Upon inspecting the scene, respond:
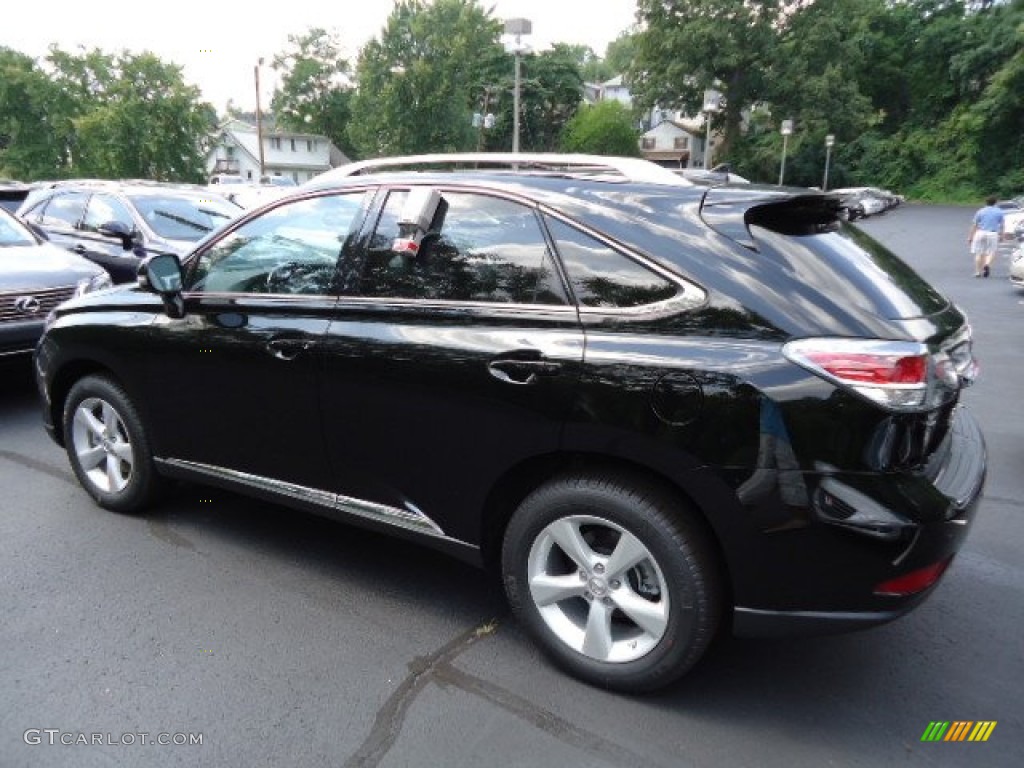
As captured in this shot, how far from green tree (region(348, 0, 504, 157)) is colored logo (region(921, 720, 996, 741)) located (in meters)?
55.4

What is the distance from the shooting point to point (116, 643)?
2.95 metres

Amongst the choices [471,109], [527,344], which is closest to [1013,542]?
[527,344]

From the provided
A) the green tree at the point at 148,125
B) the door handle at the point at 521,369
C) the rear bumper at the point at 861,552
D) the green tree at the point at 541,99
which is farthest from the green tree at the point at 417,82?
the rear bumper at the point at 861,552

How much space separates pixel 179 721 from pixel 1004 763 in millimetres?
2580

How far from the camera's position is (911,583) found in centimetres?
228

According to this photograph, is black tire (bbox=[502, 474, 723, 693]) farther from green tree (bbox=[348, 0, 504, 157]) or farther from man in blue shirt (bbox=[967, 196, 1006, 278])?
green tree (bbox=[348, 0, 504, 157])

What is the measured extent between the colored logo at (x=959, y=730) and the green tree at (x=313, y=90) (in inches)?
3202

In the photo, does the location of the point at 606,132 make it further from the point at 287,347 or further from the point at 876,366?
the point at 876,366

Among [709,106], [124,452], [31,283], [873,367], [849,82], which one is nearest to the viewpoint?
[873,367]

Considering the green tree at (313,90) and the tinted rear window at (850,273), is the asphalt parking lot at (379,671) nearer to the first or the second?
the tinted rear window at (850,273)

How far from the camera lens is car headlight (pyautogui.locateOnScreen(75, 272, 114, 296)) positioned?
20.6ft

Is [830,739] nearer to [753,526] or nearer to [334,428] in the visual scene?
[753,526]
